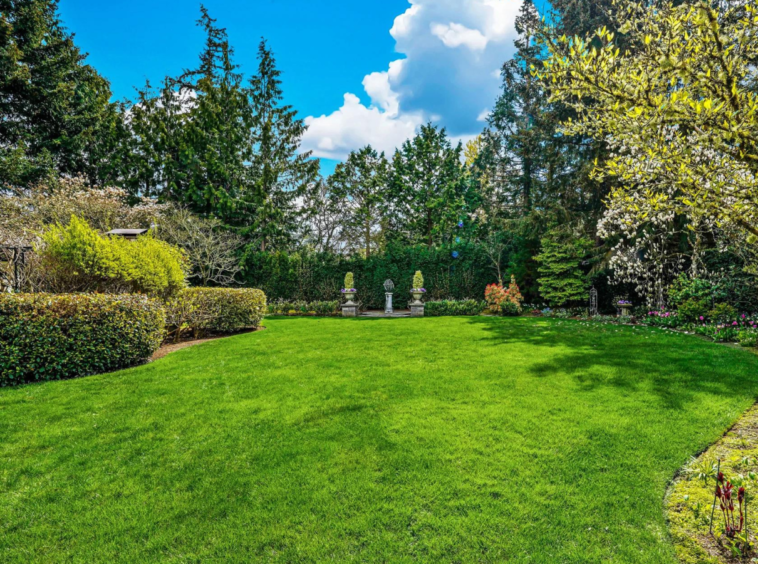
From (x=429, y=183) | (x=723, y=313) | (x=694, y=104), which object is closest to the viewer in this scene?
(x=694, y=104)

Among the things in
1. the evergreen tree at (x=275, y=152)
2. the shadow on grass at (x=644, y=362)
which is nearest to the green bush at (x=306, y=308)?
the evergreen tree at (x=275, y=152)

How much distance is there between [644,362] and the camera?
5.89 meters

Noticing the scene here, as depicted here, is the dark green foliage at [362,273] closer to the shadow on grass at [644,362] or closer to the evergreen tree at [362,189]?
the evergreen tree at [362,189]

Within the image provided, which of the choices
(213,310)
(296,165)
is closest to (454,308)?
(213,310)

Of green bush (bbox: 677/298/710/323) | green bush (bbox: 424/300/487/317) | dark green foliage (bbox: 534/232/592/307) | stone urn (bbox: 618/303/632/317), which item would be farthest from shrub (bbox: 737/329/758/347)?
green bush (bbox: 424/300/487/317)

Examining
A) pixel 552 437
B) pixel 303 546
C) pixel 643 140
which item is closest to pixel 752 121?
pixel 643 140

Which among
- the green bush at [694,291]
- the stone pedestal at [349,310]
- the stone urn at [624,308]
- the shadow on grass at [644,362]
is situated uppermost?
the green bush at [694,291]

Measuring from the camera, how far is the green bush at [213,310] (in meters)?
8.55

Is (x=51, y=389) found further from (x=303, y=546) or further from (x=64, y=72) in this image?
(x=64, y=72)

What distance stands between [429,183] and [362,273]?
9071 mm

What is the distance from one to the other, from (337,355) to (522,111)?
64.6 feet

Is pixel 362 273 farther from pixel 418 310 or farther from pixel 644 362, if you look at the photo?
Result: pixel 644 362

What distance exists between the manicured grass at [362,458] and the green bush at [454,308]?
24.5 ft

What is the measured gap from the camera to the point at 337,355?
6.89 m
